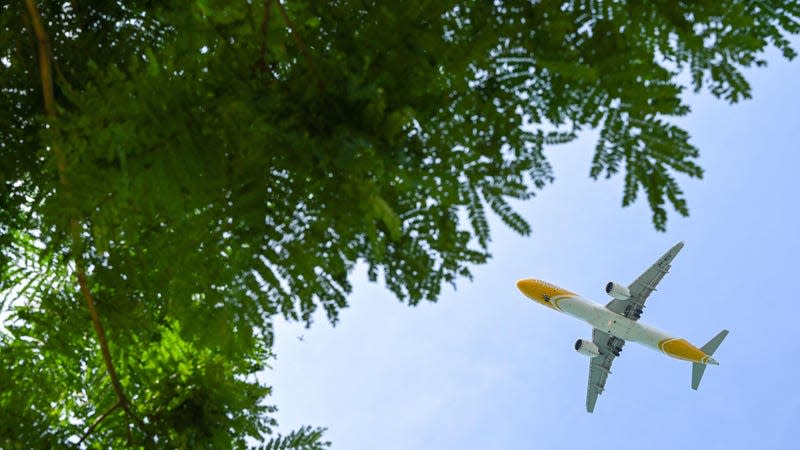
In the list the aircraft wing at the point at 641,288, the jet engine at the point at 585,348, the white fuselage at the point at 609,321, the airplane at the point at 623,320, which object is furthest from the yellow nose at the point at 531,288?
the aircraft wing at the point at 641,288

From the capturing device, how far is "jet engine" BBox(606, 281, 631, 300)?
1035 inches

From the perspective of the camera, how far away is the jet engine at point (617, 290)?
26.3 meters

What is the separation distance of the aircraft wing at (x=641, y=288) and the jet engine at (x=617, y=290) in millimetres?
1113

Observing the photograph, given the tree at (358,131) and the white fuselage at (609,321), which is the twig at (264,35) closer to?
the tree at (358,131)

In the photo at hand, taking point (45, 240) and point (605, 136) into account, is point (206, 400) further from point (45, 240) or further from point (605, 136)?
point (605, 136)

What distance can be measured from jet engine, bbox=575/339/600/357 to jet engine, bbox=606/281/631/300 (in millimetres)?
3590

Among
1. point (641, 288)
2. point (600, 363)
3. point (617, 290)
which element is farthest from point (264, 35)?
point (600, 363)

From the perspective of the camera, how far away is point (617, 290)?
86.2 feet

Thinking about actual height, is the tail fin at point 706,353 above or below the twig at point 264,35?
above

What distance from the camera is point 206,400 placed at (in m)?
4.00

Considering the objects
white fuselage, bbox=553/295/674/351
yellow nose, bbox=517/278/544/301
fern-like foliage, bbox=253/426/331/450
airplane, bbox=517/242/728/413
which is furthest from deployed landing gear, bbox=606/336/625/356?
fern-like foliage, bbox=253/426/331/450

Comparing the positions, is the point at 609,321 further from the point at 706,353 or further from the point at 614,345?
the point at 706,353

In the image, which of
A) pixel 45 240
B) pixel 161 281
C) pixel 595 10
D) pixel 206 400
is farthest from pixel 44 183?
pixel 595 10

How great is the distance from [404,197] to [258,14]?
2.66 ft
